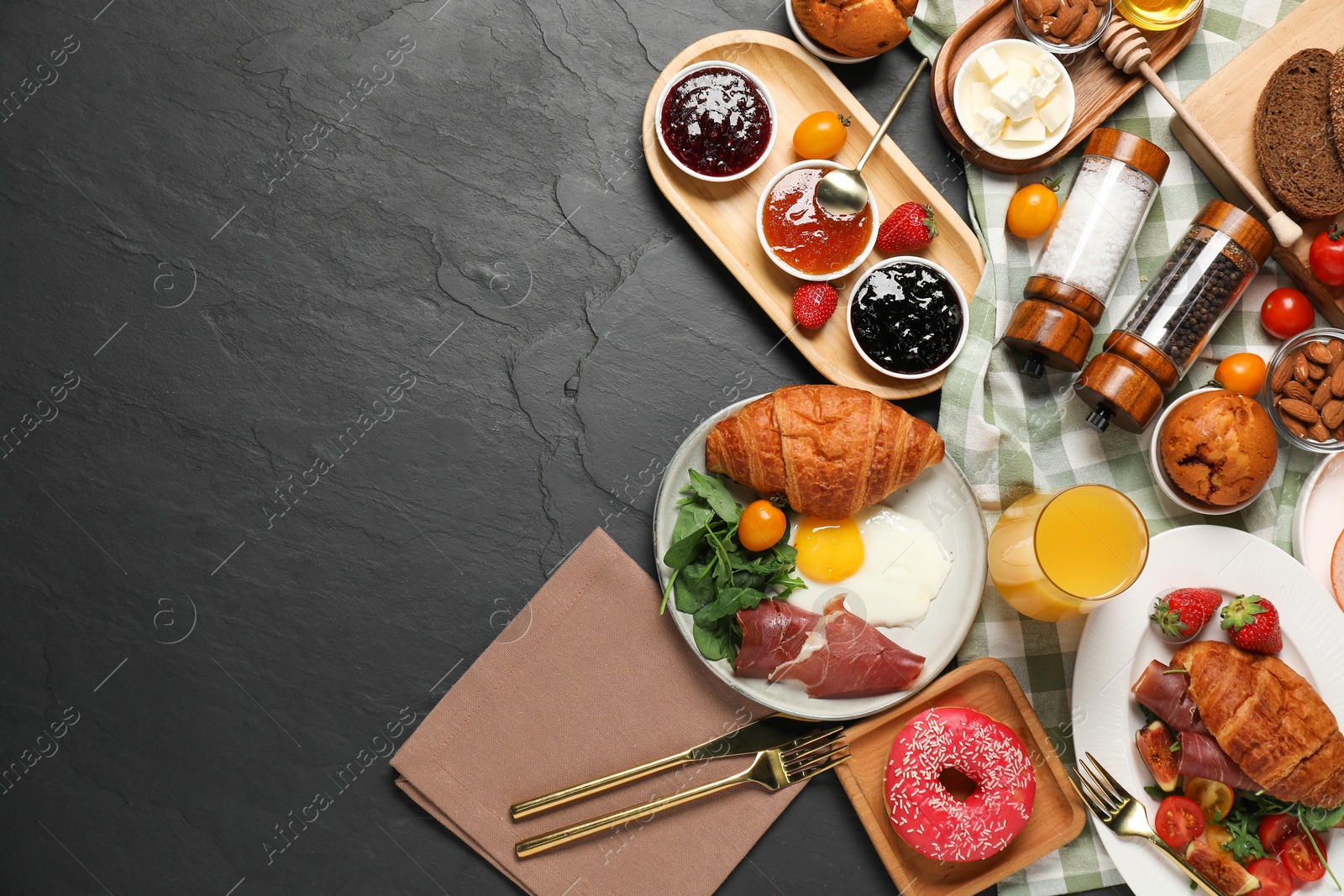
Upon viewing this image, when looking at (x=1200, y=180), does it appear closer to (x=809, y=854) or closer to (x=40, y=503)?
(x=809, y=854)

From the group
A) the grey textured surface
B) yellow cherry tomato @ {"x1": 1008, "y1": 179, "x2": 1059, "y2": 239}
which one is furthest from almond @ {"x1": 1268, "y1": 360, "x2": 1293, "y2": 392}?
the grey textured surface

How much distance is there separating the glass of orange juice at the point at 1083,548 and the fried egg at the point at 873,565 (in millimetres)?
349

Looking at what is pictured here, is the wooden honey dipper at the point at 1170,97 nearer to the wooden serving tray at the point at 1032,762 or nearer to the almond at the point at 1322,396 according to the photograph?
the almond at the point at 1322,396

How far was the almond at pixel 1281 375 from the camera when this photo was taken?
2650mm

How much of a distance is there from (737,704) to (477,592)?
1048 mm

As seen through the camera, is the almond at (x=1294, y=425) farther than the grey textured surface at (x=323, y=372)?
No

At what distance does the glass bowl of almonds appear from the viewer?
2.60 meters

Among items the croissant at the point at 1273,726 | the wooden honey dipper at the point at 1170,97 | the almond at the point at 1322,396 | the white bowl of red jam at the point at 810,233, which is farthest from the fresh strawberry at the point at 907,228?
the croissant at the point at 1273,726

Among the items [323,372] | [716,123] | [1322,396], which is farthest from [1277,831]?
[323,372]

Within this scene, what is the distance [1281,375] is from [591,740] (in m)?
2.79

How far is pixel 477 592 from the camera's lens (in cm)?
279

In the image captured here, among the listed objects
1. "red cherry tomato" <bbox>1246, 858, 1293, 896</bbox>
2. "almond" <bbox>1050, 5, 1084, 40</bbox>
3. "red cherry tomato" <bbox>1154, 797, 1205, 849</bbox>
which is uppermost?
"almond" <bbox>1050, 5, 1084, 40</bbox>

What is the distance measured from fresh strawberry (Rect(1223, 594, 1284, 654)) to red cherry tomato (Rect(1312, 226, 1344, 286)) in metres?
1.16

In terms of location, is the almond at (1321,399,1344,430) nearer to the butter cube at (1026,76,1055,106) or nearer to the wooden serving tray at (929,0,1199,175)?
the wooden serving tray at (929,0,1199,175)
